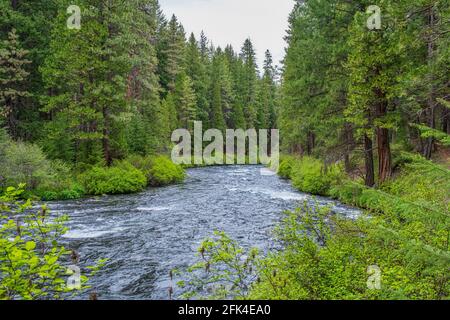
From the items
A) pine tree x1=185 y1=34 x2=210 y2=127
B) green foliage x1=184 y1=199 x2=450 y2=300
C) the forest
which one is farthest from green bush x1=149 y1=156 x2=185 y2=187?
pine tree x1=185 y1=34 x2=210 y2=127

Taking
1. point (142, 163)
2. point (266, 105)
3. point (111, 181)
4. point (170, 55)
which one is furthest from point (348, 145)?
point (266, 105)

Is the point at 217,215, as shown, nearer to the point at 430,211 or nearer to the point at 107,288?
the point at 107,288

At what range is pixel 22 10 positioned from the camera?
27.4m

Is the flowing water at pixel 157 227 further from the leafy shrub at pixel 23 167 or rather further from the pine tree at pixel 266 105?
the pine tree at pixel 266 105

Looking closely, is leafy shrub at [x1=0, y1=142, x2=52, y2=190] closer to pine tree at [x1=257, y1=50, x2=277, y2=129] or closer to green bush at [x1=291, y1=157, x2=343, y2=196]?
green bush at [x1=291, y1=157, x2=343, y2=196]

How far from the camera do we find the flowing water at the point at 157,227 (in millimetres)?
8219

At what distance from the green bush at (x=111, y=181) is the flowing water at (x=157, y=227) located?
3.69ft

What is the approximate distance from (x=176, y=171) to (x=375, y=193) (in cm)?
2441

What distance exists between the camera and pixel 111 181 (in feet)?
70.8
